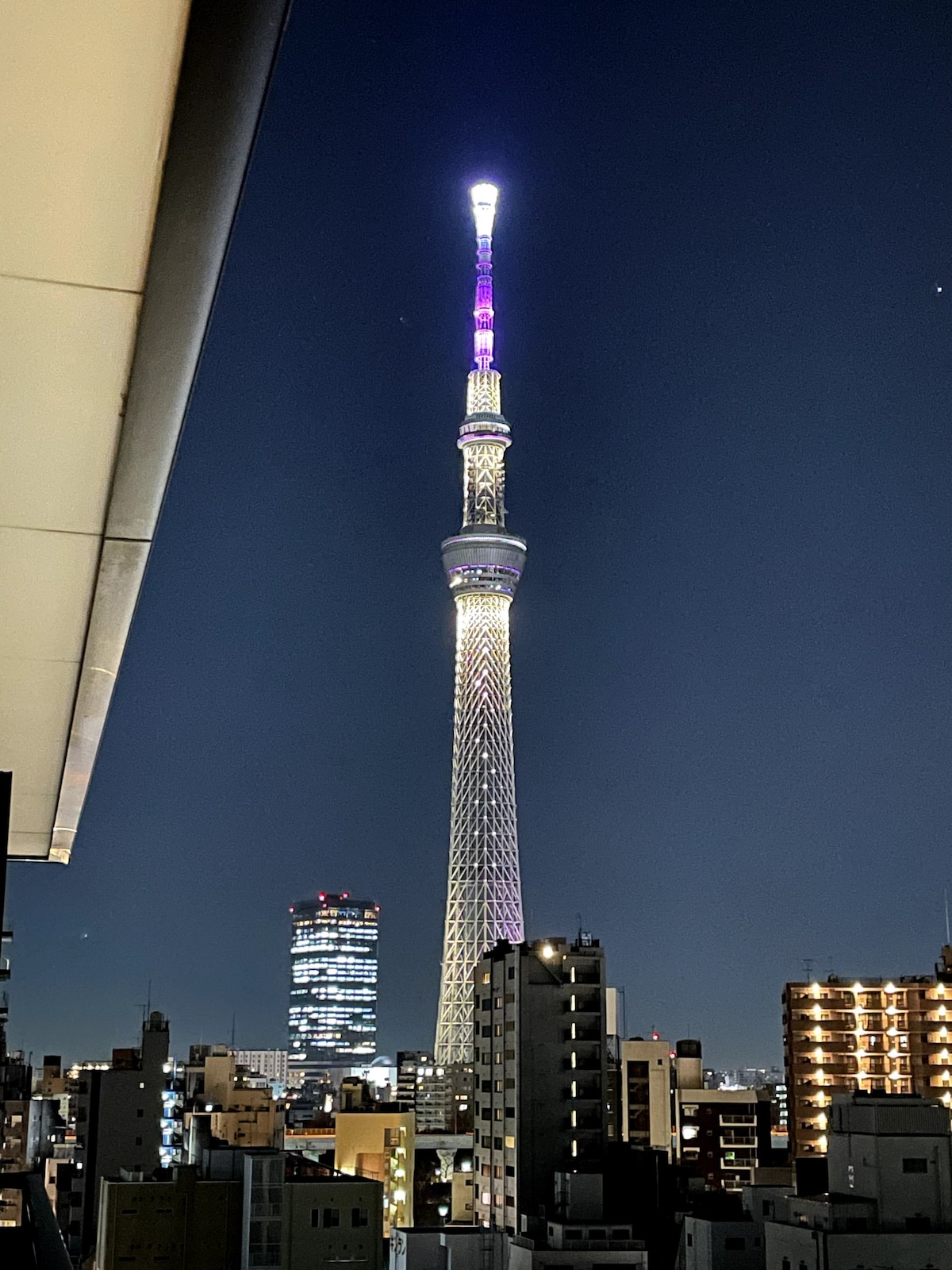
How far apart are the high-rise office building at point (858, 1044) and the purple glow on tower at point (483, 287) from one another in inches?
893

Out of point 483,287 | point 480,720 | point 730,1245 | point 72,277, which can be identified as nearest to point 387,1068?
point 480,720

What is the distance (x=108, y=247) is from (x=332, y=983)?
295 ft

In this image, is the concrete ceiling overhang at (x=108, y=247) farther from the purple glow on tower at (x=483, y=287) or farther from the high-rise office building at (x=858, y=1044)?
the purple glow on tower at (x=483, y=287)

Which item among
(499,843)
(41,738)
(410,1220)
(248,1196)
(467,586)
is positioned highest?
(467,586)

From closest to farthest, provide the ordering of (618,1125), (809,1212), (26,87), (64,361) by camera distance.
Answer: (26,87) < (64,361) < (809,1212) < (618,1125)

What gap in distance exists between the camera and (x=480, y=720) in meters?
38.5

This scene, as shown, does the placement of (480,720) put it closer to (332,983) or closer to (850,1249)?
(850,1249)

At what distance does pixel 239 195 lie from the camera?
2.49 feet

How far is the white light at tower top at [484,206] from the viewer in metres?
45.5

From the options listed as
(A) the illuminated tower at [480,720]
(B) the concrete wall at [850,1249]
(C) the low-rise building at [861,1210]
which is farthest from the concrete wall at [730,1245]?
(A) the illuminated tower at [480,720]

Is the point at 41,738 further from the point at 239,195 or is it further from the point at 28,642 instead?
the point at 239,195

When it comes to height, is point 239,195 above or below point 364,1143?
above

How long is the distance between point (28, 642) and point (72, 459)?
2.07ft

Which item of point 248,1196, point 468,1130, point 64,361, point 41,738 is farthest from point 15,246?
point 468,1130
